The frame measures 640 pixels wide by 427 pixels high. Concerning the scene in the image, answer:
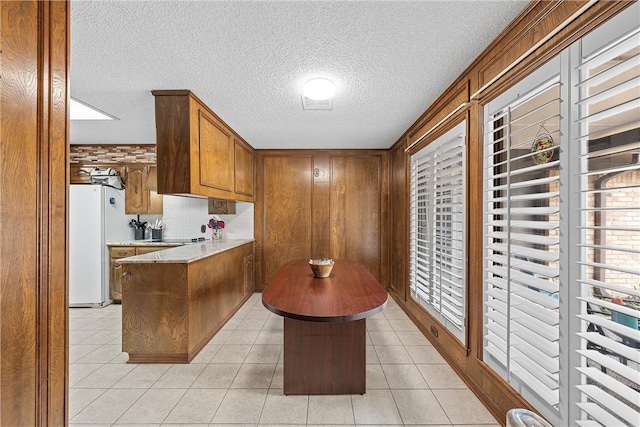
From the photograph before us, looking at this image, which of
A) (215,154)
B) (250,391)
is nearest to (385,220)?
(215,154)

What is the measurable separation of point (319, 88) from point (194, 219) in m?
3.39

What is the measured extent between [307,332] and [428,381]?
1.05 metres

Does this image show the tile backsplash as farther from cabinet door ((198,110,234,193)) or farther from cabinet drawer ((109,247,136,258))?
cabinet door ((198,110,234,193))

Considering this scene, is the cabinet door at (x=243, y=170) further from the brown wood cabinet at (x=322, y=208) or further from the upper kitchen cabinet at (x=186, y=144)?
the upper kitchen cabinet at (x=186, y=144)

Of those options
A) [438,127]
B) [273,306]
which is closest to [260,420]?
[273,306]

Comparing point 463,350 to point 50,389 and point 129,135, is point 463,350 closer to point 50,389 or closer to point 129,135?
point 50,389

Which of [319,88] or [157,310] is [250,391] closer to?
Answer: [157,310]

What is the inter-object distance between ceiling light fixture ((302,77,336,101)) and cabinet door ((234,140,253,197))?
6.06ft

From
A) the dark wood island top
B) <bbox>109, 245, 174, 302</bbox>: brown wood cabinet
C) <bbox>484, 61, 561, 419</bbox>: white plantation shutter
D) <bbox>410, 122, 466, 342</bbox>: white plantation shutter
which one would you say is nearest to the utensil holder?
<bbox>109, 245, 174, 302</bbox>: brown wood cabinet

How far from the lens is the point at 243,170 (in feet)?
13.9

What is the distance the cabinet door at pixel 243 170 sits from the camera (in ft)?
13.0

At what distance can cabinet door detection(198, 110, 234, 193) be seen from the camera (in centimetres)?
286

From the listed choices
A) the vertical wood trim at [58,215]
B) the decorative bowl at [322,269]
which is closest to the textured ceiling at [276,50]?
the vertical wood trim at [58,215]

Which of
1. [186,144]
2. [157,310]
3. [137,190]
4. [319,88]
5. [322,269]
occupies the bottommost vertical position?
[157,310]
